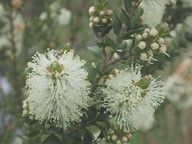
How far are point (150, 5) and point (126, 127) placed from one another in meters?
0.28

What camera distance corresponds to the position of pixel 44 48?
1.61m

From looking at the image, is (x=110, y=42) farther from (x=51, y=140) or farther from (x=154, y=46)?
(x=51, y=140)

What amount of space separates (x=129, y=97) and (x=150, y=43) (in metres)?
0.12

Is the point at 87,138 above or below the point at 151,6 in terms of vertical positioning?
below

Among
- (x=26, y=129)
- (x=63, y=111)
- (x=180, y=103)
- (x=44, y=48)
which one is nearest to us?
(x=63, y=111)

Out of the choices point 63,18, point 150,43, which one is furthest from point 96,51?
point 63,18

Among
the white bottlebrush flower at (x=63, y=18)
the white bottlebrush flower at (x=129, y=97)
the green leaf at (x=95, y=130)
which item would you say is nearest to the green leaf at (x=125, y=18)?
the white bottlebrush flower at (x=129, y=97)

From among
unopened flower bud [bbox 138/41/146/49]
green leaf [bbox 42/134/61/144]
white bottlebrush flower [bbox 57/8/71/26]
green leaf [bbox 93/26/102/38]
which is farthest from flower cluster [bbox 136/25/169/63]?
white bottlebrush flower [bbox 57/8/71/26]

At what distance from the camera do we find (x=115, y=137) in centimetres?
78

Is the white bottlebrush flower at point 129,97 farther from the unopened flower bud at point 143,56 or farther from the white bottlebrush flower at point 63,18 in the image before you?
the white bottlebrush flower at point 63,18

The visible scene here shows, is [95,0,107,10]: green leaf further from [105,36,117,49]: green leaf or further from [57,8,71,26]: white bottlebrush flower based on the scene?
[57,8,71,26]: white bottlebrush flower

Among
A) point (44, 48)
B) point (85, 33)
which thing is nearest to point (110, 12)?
point (44, 48)

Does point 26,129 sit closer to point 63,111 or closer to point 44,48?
point 63,111

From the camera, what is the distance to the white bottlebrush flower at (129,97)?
30.2 inches
